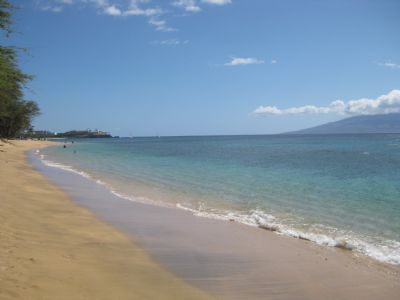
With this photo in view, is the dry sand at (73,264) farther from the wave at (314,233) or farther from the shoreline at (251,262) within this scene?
the wave at (314,233)

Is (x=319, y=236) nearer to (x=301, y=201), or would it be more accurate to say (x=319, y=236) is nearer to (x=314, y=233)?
(x=314, y=233)

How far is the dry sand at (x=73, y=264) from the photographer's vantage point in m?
5.82

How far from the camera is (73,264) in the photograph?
7.08 metres

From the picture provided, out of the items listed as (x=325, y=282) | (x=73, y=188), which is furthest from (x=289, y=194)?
(x=325, y=282)

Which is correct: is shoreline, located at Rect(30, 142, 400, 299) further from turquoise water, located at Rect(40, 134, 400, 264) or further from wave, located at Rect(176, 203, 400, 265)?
turquoise water, located at Rect(40, 134, 400, 264)

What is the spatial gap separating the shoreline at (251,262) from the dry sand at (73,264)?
458mm

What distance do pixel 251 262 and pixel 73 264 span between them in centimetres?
344

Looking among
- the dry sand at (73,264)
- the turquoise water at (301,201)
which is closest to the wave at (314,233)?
the turquoise water at (301,201)

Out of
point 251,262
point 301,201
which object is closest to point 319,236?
point 251,262

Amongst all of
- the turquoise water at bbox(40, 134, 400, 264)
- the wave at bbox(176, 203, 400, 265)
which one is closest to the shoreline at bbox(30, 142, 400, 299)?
the wave at bbox(176, 203, 400, 265)

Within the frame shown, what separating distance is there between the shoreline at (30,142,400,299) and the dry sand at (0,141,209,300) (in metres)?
0.46

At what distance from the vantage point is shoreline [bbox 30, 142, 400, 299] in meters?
6.66

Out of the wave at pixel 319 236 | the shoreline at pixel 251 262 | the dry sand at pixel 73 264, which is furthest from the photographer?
the wave at pixel 319 236

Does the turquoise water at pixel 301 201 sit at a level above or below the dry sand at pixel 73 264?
below
